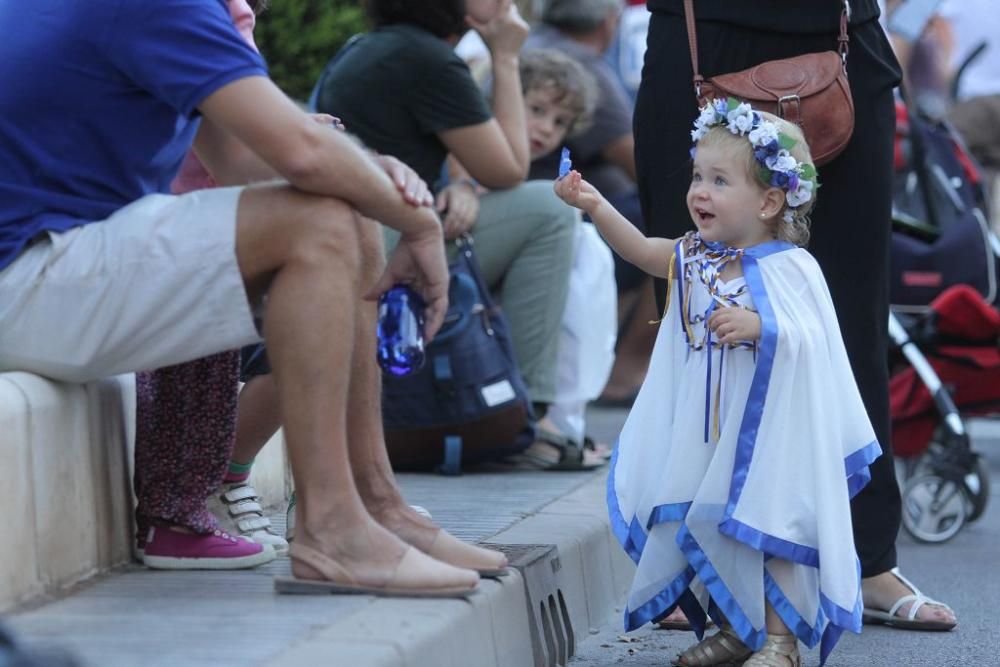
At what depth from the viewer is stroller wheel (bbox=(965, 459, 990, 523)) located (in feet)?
18.7

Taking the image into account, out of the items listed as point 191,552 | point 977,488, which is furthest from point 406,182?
point 977,488

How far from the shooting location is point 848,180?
4016 millimetres

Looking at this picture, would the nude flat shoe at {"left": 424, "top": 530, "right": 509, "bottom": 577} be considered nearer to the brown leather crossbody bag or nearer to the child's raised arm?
the child's raised arm

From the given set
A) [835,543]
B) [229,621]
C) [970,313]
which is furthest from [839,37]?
[970,313]

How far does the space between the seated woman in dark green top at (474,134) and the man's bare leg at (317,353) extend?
210 centimetres

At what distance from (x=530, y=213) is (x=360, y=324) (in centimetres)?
239

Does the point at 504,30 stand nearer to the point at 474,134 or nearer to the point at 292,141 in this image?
the point at 474,134

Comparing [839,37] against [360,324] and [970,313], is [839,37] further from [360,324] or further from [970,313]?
[970,313]

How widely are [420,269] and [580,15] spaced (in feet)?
15.8

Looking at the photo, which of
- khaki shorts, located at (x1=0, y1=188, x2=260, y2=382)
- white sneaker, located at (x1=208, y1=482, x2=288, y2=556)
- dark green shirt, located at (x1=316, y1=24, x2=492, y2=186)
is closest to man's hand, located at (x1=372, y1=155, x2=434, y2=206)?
khaki shorts, located at (x1=0, y1=188, x2=260, y2=382)

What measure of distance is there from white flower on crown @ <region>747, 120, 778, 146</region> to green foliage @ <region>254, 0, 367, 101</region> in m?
5.14

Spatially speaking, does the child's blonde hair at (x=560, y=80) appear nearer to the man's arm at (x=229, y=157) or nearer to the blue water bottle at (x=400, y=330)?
the man's arm at (x=229, y=157)

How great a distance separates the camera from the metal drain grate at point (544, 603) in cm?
361

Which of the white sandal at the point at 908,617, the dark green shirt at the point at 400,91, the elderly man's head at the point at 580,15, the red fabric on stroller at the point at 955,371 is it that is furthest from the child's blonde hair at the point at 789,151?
the elderly man's head at the point at 580,15
